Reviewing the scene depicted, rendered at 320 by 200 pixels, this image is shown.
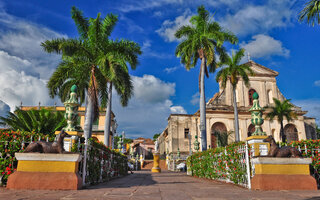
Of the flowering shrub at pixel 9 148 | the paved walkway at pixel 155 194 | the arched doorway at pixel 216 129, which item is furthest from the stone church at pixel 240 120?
the flowering shrub at pixel 9 148

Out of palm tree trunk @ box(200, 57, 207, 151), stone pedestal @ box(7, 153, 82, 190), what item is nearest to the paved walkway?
stone pedestal @ box(7, 153, 82, 190)

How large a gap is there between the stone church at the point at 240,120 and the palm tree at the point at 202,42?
14211 millimetres

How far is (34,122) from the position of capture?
1773 centimetres

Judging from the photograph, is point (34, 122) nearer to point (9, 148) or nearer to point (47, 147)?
point (9, 148)

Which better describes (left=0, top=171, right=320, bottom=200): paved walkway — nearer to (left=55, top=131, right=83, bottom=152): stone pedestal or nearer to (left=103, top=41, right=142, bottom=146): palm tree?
(left=55, top=131, right=83, bottom=152): stone pedestal

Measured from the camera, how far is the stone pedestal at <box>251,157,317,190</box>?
6.00m

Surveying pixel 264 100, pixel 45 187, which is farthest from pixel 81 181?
pixel 264 100

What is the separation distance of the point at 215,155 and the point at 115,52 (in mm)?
8828

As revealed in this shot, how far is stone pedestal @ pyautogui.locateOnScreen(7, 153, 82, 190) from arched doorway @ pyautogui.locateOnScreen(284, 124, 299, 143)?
110 feet

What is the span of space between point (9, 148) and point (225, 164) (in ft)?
22.6

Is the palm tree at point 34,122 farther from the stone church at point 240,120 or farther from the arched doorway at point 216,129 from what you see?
the arched doorway at point 216,129

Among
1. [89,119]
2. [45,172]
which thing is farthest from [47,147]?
[89,119]

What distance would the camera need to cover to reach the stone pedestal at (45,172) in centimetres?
554

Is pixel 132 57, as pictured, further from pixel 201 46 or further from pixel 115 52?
pixel 201 46
